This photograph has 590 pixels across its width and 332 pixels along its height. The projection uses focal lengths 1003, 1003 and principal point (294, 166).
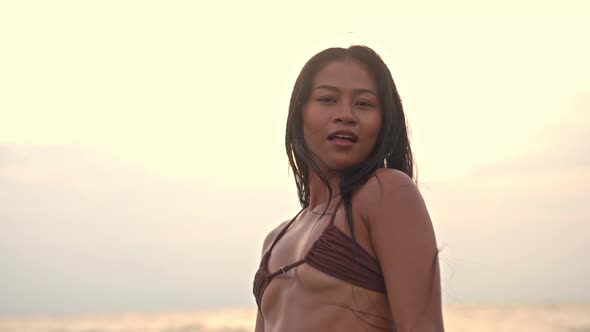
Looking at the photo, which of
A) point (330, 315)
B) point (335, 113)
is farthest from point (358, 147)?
point (330, 315)

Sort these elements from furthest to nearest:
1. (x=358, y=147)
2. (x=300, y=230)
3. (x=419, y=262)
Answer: (x=300, y=230)
(x=358, y=147)
(x=419, y=262)

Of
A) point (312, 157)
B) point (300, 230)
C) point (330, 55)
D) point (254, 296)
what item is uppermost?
point (330, 55)

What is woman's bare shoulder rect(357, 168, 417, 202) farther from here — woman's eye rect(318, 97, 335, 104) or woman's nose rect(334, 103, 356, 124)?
woman's eye rect(318, 97, 335, 104)

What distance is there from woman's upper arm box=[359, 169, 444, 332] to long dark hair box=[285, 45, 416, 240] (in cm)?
15

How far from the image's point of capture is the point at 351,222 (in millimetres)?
3623

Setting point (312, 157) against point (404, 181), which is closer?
point (404, 181)

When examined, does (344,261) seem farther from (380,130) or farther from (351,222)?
(380,130)

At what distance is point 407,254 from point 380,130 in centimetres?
57

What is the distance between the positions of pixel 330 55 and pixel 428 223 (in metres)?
0.86

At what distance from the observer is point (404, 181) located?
11.8 ft

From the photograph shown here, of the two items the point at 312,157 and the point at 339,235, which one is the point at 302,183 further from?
the point at 339,235

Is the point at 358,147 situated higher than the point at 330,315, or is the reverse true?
the point at 358,147

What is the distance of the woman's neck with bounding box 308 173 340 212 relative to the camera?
13.0 feet

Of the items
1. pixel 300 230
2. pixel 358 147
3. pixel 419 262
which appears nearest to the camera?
pixel 419 262
